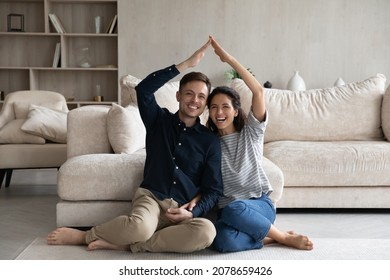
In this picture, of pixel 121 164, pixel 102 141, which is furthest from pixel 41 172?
pixel 121 164

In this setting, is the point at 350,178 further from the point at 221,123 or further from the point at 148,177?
the point at 148,177

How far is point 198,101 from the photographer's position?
97.6 inches

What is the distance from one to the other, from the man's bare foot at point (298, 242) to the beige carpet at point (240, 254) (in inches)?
1.0

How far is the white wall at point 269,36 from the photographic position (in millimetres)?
6180

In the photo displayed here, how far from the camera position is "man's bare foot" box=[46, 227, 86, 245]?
2549 mm

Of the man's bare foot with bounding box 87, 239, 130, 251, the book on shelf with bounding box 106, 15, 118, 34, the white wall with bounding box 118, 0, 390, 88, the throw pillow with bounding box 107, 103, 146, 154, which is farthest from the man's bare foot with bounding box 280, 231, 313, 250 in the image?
the book on shelf with bounding box 106, 15, 118, 34

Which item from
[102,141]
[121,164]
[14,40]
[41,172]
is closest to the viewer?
[121,164]

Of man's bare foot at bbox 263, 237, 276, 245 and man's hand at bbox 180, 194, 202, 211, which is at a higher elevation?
man's hand at bbox 180, 194, 202, 211

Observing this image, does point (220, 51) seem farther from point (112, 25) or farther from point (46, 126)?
point (112, 25)

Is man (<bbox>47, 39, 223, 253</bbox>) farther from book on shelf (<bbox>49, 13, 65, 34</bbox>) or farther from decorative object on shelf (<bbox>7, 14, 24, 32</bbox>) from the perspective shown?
decorative object on shelf (<bbox>7, 14, 24, 32</bbox>)

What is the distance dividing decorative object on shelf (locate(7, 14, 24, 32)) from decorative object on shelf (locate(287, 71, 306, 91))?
2976 mm

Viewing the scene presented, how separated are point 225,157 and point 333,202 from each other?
106cm

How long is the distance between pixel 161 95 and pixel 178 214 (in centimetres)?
128

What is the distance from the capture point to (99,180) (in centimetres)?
278
